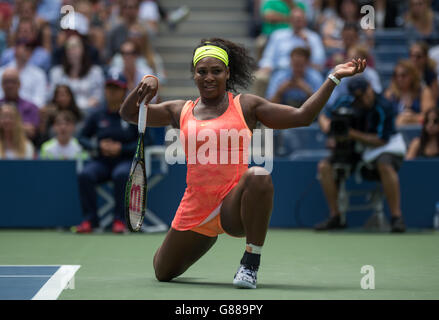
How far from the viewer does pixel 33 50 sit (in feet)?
38.3

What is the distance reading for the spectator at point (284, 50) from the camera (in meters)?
11.1

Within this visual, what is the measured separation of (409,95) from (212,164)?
567 centimetres

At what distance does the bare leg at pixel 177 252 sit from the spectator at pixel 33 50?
22.5 ft

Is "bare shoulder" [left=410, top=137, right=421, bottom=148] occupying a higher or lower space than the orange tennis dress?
lower

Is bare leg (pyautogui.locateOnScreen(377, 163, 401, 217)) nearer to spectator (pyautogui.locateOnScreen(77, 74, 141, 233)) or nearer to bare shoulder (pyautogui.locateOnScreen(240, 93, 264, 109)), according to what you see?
spectator (pyautogui.locateOnScreen(77, 74, 141, 233))

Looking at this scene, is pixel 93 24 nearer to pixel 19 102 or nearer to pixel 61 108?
pixel 19 102

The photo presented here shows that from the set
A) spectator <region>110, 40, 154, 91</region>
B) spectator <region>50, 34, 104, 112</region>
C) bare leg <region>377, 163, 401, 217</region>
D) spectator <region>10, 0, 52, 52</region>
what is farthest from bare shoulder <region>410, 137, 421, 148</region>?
spectator <region>10, 0, 52, 52</region>

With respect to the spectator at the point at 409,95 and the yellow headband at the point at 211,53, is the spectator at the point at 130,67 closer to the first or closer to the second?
the spectator at the point at 409,95

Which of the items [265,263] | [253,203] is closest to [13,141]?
[265,263]

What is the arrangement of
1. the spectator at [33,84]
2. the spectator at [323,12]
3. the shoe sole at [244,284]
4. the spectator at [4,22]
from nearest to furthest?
1. the shoe sole at [244,284]
2. the spectator at [33,84]
3. the spectator at [4,22]
4. the spectator at [323,12]

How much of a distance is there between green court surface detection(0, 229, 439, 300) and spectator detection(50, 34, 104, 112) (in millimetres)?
2524

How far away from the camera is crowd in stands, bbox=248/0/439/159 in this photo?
10.2 meters

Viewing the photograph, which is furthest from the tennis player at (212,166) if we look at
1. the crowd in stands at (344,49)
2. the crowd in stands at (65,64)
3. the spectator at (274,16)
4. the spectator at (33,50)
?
the spectator at (274,16)

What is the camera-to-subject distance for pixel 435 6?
1297 cm
